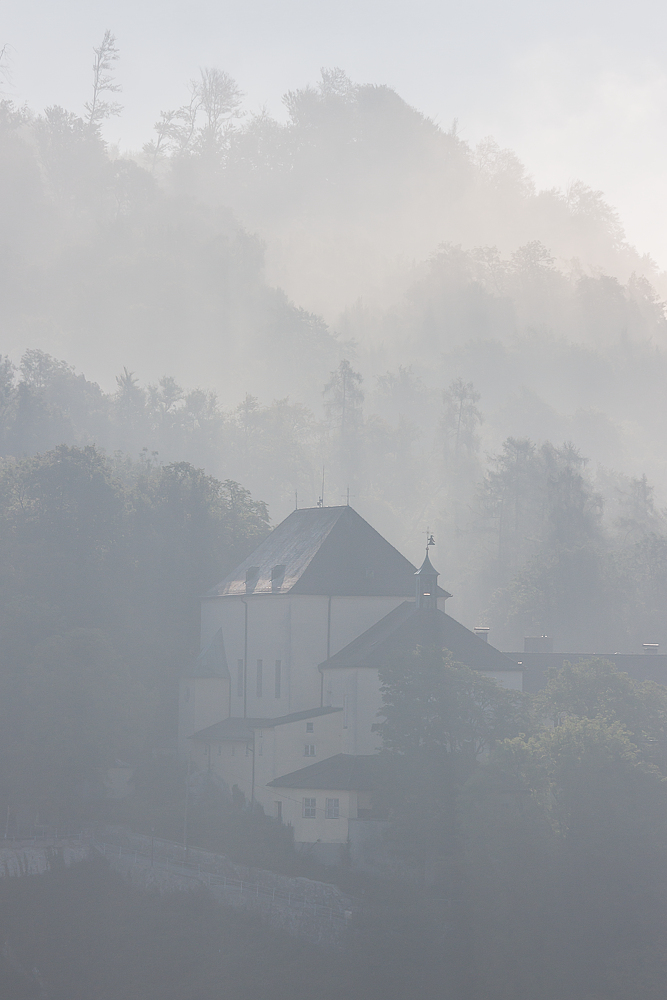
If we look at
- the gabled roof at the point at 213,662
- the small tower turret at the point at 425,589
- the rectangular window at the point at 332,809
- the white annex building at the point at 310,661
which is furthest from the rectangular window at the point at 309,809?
the gabled roof at the point at 213,662

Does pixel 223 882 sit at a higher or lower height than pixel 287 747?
lower

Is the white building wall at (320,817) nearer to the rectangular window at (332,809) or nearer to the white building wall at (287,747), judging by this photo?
the rectangular window at (332,809)

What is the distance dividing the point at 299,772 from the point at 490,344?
102 m

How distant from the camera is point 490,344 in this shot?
154 meters

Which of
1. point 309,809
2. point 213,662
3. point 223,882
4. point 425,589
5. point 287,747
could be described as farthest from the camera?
point 213,662

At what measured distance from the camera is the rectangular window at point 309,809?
56.1 m

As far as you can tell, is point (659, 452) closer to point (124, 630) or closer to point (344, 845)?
point (124, 630)

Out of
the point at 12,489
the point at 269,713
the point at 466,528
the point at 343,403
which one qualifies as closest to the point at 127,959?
the point at 269,713

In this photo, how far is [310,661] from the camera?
63594mm

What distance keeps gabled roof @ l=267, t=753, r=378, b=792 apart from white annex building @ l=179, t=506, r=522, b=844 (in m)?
0.08

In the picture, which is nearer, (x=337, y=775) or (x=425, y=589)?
(x=337, y=775)

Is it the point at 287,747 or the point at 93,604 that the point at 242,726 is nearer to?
the point at 287,747

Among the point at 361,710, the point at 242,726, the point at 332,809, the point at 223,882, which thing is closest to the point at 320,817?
the point at 332,809

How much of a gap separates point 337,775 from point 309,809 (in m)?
1.89
